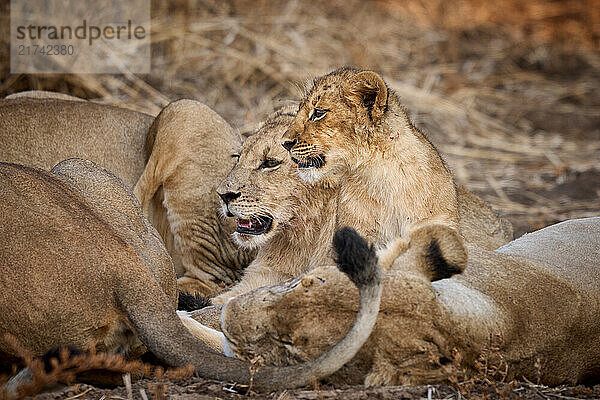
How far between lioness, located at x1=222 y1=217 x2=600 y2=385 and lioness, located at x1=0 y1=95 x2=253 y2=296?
6.62ft

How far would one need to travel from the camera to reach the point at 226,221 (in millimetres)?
5176

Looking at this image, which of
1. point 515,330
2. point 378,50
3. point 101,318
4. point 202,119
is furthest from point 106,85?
point 515,330

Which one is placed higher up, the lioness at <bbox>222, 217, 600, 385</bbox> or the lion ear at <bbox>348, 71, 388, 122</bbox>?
the lion ear at <bbox>348, 71, 388, 122</bbox>

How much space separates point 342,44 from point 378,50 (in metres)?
0.58

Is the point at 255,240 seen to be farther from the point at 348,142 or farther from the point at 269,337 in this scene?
the point at 269,337

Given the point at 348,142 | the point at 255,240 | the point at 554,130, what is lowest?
the point at 554,130

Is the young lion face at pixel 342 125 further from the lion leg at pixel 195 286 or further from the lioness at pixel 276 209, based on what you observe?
the lion leg at pixel 195 286

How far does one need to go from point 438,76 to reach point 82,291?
25.8 ft

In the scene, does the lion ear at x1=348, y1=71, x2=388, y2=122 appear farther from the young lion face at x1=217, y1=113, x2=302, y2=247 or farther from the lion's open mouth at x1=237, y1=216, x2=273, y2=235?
the lion's open mouth at x1=237, y1=216, x2=273, y2=235

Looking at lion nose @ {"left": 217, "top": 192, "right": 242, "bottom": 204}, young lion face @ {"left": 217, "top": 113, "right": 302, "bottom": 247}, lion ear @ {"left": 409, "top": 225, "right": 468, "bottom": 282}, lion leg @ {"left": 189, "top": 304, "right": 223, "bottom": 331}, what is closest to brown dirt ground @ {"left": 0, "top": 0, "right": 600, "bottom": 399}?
young lion face @ {"left": 217, "top": 113, "right": 302, "bottom": 247}

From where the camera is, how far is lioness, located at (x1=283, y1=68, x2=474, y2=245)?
379cm

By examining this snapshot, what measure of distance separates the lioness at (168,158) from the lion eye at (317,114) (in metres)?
1.47

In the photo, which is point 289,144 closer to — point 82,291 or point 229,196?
point 229,196

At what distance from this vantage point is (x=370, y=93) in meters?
3.78
